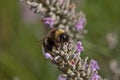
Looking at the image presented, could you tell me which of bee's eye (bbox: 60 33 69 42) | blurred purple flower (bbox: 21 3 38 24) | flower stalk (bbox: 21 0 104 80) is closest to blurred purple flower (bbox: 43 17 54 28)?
flower stalk (bbox: 21 0 104 80)

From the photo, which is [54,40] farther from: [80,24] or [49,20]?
[80,24]

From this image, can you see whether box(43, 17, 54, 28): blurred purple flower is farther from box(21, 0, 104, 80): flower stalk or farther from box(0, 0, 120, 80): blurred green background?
box(0, 0, 120, 80): blurred green background

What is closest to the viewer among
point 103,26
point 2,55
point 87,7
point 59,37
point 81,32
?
point 59,37

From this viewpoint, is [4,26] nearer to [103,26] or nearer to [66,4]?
[103,26]

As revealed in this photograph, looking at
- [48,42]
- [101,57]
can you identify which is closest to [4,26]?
[101,57]

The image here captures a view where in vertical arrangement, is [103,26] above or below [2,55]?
above

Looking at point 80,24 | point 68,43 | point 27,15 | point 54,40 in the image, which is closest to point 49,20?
point 80,24
